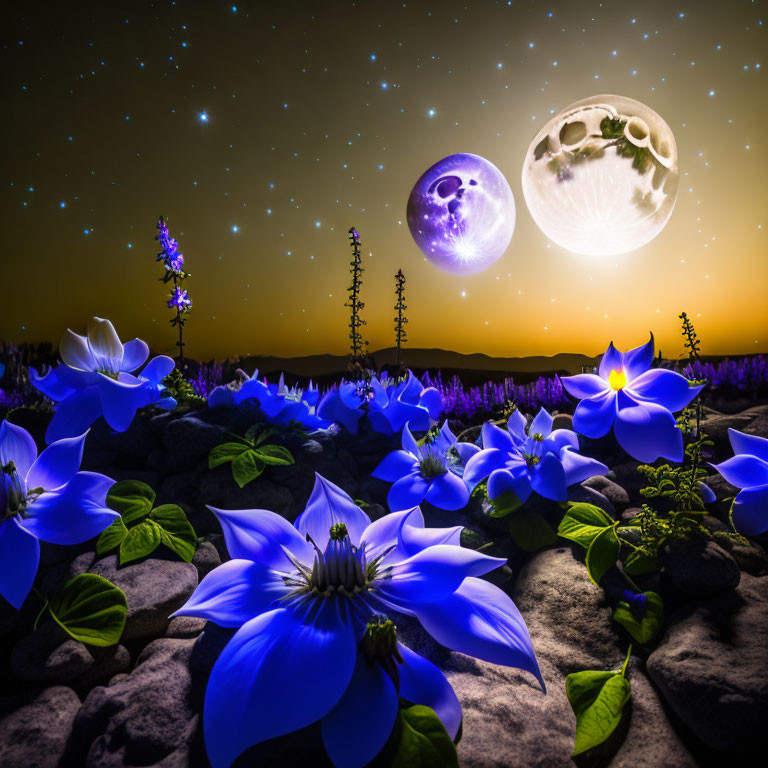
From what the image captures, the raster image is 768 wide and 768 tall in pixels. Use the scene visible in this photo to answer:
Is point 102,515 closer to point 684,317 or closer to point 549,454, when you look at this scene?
point 549,454

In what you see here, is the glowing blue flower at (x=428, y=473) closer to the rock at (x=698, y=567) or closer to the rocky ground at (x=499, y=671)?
the rocky ground at (x=499, y=671)

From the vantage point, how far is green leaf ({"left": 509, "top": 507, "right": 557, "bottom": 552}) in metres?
1.42

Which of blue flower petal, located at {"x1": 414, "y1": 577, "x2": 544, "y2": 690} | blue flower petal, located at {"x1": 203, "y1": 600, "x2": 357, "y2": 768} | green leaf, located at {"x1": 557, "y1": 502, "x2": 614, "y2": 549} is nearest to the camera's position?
blue flower petal, located at {"x1": 203, "y1": 600, "x2": 357, "y2": 768}

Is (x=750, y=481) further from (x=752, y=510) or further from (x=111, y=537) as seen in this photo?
(x=111, y=537)

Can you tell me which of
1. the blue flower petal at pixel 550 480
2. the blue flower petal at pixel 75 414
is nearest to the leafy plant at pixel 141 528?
the blue flower petal at pixel 75 414

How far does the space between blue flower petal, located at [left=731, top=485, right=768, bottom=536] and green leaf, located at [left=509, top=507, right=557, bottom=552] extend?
19.2 inches

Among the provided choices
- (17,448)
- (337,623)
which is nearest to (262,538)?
(337,623)

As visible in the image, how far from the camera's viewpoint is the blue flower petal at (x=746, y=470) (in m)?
1.16

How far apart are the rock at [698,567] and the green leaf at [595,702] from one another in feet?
1.01

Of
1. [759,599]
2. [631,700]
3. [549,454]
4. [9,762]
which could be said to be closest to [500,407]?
[549,454]

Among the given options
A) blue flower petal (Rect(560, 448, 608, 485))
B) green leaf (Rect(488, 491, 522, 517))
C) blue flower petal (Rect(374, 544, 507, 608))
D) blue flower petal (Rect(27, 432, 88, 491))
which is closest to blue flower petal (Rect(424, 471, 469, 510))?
green leaf (Rect(488, 491, 522, 517))

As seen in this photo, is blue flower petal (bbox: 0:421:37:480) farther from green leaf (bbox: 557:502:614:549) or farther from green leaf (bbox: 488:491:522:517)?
green leaf (bbox: 557:502:614:549)

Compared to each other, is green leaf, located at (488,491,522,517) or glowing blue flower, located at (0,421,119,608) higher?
glowing blue flower, located at (0,421,119,608)

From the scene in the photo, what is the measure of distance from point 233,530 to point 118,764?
0.42m
